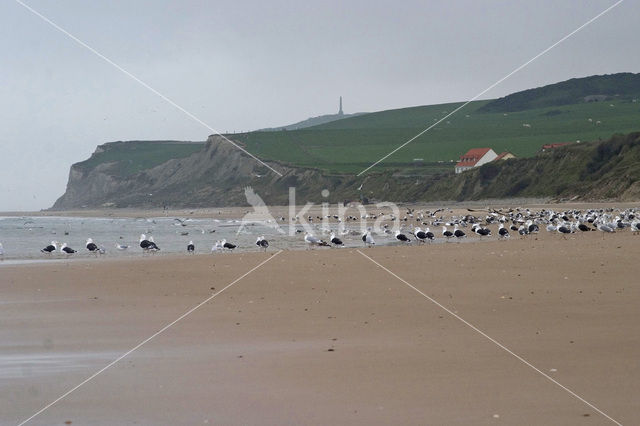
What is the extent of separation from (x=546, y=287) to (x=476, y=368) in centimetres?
538

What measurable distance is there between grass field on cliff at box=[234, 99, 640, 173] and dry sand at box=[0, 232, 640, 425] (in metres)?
74.7

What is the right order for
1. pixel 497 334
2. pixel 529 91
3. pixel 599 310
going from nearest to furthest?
pixel 497 334 < pixel 599 310 < pixel 529 91

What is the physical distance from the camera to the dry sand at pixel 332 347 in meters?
6.18

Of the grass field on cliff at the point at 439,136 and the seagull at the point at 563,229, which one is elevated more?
the grass field on cliff at the point at 439,136

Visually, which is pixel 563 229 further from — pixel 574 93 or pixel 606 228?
pixel 574 93

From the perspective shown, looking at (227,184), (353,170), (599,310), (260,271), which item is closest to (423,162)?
(353,170)

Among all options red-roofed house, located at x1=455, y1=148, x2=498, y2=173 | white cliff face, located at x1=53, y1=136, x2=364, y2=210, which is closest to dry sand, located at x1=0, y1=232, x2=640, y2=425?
white cliff face, located at x1=53, y1=136, x2=364, y2=210

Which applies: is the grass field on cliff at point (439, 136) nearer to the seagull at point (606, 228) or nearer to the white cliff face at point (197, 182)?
the white cliff face at point (197, 182)

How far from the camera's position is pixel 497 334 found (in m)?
8.75

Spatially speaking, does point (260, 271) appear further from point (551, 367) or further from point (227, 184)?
point (227, 184)

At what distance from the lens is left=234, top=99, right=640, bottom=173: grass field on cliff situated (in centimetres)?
9938

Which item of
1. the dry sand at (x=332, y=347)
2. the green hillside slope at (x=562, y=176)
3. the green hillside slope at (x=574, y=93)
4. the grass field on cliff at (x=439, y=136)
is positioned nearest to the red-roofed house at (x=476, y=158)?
the grass field on cliff at (x=439, y=136)

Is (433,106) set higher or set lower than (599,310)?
higher

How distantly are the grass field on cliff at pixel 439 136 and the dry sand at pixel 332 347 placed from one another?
74698 millimetres
